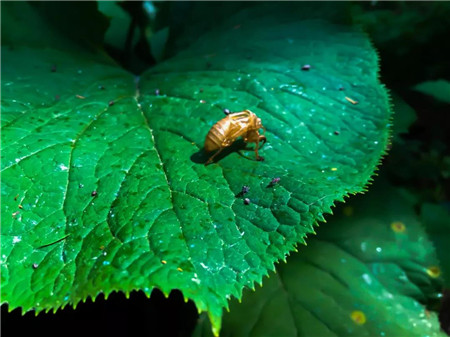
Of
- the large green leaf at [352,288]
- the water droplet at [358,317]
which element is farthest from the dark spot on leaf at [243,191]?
the water droplet at [358,317]

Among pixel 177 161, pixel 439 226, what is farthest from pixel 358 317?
pixel 177 161

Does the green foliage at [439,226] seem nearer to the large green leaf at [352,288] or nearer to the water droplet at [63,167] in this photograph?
the large green leaf at [352,288]

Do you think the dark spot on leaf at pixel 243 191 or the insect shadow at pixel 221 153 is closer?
the dark spot on leaf at pixel 243 191

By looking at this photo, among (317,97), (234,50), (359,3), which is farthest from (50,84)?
(359,3)

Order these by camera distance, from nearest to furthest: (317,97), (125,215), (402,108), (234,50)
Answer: (125,215) < (317,97) < (234,50) < (402,108)

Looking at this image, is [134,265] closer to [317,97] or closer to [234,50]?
[317,97]
